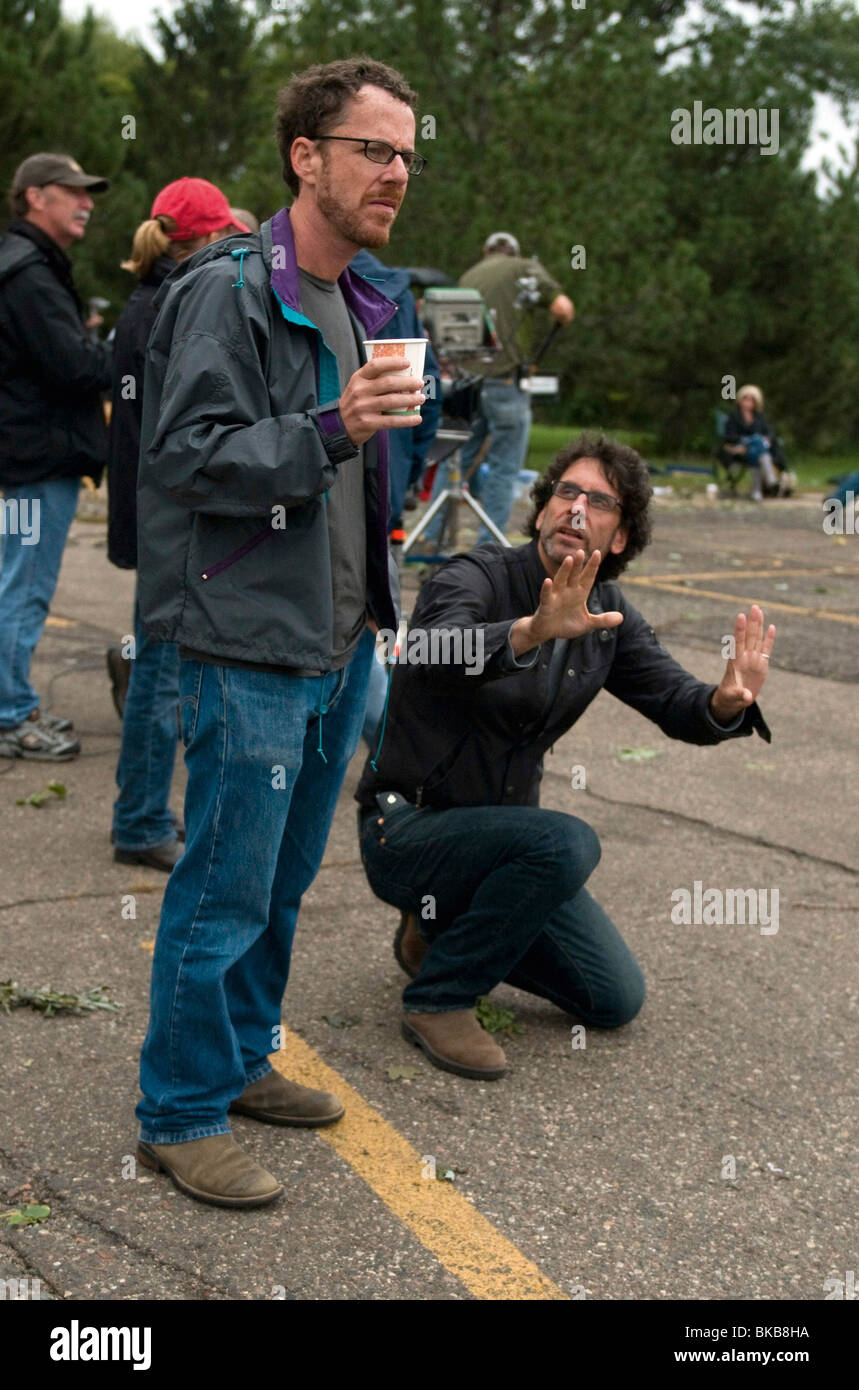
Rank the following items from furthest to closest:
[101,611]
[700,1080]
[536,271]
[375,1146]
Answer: [536,271] < [101,611] < [700,1080] < [375,1146]

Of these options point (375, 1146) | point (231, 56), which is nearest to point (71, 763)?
point (375, 1146)

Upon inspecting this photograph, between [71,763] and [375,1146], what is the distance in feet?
10.1

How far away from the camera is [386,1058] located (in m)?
3.73

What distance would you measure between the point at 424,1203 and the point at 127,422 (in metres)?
2.75

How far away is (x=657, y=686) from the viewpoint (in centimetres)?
390

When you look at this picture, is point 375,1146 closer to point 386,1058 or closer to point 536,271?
point 386,1058

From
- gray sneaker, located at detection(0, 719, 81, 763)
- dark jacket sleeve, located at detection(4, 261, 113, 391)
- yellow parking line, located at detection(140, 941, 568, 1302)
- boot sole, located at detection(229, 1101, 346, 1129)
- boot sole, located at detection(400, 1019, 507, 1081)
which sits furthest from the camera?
gray sneaker, located at detection(0, 719, 81, 763)

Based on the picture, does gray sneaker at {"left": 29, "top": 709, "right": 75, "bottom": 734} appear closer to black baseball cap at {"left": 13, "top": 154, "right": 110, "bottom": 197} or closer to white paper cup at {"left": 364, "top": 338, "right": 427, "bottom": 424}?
black baseball cap at {"left": 13, "top": 154, "right": 110, "bottom": 197}

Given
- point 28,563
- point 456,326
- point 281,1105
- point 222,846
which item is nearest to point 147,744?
point 28,563

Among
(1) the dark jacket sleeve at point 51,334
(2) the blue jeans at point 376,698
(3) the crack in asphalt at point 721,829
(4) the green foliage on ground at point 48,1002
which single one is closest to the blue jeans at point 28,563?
(1) the dark jacket sleeve at point 51,334

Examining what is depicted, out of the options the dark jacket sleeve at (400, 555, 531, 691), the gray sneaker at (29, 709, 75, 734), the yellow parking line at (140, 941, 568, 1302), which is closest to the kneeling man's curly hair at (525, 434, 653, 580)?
the dark jacket sleeve at (400, 555, 531, 691)

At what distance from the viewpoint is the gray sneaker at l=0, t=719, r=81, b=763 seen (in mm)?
5988

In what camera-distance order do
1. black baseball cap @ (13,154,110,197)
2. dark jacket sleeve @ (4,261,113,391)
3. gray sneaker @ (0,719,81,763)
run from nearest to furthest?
dark jacket sleeve @ (4,261,113,391), black baseball cap @ (13,154,110,197), gray sneaker @ (0,719,81,763)

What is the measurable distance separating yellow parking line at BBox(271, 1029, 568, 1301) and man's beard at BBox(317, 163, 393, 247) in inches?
71.5
